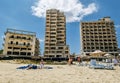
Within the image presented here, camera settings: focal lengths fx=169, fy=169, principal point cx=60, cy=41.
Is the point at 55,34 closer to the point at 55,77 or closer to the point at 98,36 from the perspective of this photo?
the point at 98,36

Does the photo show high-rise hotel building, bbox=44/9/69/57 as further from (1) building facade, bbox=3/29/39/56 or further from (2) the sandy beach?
(2) the sandy beach

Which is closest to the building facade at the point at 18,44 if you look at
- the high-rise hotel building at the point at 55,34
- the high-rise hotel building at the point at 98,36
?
the high-rise hotel building at the point at 55,34

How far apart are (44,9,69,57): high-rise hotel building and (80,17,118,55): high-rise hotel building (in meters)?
11.4

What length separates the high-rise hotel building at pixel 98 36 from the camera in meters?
94.3

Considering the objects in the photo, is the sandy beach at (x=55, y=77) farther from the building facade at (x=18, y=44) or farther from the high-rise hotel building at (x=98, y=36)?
the high-rise hotel building at (x=98, y=36)

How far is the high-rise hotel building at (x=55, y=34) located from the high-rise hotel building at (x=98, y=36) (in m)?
11.4

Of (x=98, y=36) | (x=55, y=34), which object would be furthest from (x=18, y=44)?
(x=98, y=36)

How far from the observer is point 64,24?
3917 inches

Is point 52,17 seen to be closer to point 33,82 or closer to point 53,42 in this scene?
point 53,42

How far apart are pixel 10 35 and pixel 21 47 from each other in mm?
6968

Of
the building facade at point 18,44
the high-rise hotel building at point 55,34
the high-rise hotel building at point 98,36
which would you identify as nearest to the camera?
the building facade at point 18,44

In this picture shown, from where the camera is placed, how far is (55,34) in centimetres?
9688

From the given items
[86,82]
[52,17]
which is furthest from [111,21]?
[86,82]

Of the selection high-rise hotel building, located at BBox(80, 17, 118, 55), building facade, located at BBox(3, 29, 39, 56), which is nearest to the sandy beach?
building facade, located at BBox(3, 29, 39, 56)
